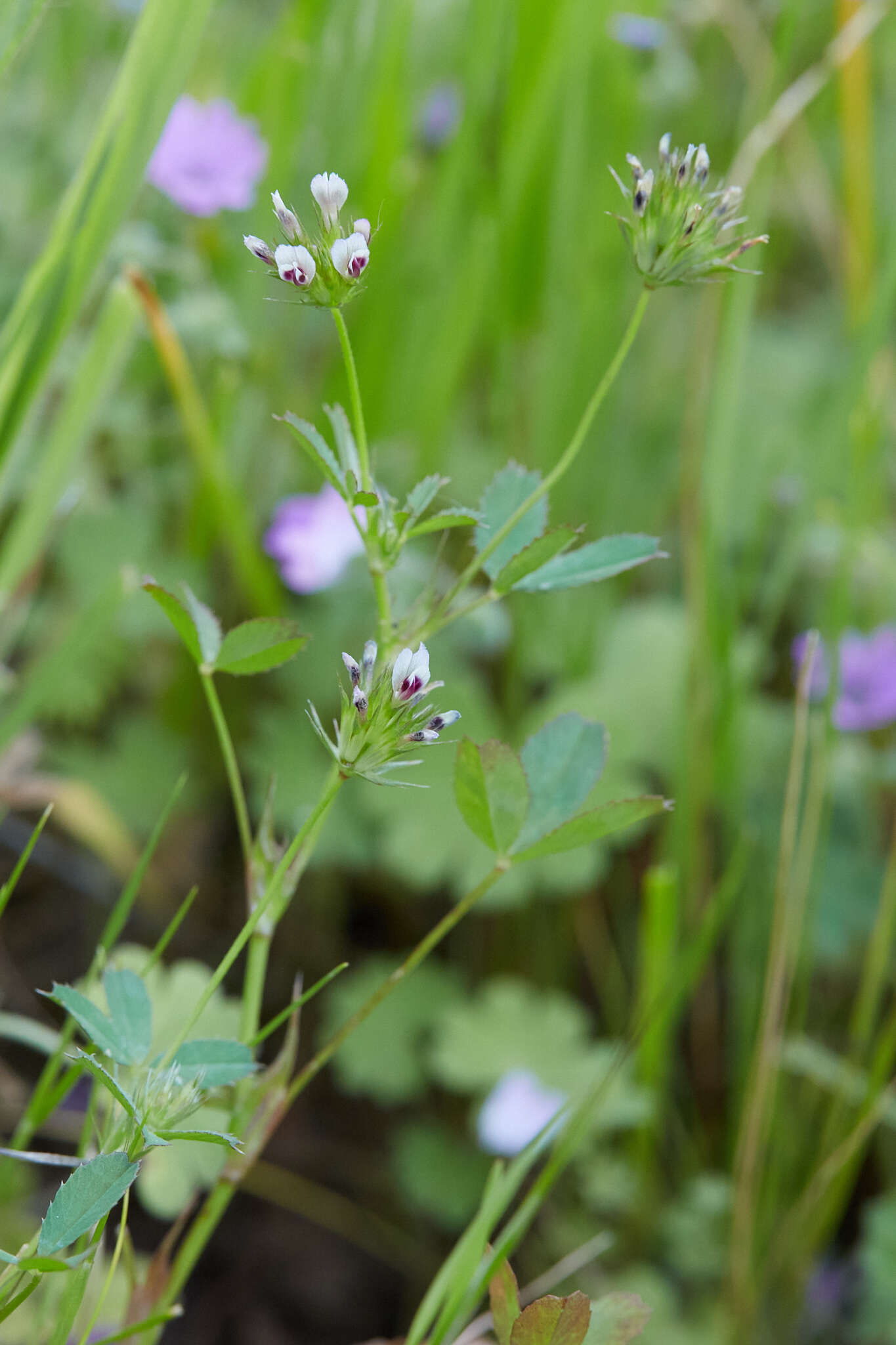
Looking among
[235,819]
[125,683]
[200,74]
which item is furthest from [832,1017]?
[200,74]

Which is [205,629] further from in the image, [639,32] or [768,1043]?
[639,32]

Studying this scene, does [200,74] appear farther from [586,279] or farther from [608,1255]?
[608,1255]

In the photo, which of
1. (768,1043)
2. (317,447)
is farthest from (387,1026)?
(317,447)

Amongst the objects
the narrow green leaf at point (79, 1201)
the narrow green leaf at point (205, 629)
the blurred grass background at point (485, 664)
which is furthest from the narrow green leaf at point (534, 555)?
the blurred grass background at point (485, 664)

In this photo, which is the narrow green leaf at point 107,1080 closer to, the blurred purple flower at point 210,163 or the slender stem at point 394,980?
the slender stem at point 394,980

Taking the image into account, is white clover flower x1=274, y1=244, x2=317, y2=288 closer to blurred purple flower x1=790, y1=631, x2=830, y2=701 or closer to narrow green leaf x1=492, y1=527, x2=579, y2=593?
narrow green leaf x1=492, y1=527, x2=579, y2=593

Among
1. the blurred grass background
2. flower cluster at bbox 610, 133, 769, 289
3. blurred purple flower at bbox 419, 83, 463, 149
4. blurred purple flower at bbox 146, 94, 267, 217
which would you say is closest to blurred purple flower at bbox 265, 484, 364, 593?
the blurred grass background
